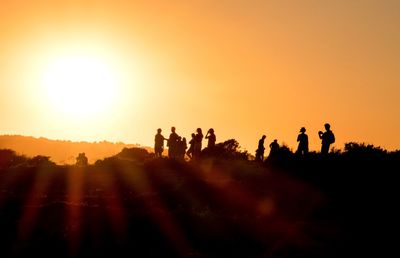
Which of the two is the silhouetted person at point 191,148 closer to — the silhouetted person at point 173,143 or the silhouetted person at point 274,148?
the silhouetted person at point 173,143

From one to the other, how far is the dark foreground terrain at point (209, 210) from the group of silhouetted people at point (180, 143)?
1065mm

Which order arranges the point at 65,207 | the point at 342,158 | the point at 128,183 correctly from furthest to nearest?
the point at 128,183, the point at 342,158, the point at 65,207

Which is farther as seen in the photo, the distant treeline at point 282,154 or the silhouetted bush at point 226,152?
the silhouetted bush at point 226,152

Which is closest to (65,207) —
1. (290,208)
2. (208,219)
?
(208,219)

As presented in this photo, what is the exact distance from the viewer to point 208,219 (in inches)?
1081

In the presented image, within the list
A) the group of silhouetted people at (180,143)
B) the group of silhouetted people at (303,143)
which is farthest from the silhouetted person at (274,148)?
the group of silhouetted people at (180,143)

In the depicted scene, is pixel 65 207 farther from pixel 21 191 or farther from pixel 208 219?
pixel 21 191

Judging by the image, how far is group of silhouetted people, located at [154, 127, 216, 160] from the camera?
41.0m

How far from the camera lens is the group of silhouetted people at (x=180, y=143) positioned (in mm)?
41000

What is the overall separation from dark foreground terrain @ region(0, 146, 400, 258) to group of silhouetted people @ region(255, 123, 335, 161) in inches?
26.4

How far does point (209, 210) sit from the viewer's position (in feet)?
98.6

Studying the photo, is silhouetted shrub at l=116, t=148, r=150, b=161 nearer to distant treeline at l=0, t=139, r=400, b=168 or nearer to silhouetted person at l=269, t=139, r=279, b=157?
distant treeline at l=0, t=139, r=400, b=168

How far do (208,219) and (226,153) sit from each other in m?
18.7

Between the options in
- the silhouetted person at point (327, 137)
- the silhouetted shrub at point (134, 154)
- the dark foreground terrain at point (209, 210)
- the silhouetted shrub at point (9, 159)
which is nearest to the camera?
the dark foreground terrain at point (209, 210)
